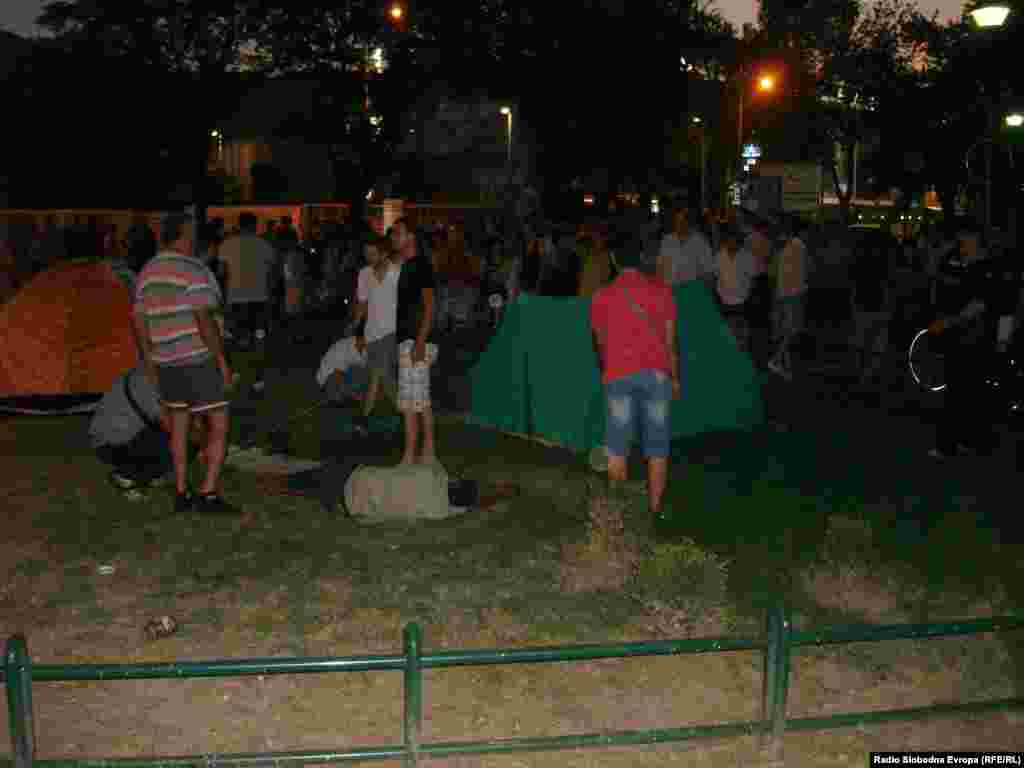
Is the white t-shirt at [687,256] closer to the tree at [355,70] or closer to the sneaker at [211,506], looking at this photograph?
the sneaker at [211,506]

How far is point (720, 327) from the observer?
10117 millimetres

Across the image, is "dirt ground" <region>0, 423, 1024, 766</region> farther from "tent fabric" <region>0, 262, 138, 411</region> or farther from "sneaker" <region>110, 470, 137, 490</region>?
"tent fabric" <region>0, 262, 138, 411</region>

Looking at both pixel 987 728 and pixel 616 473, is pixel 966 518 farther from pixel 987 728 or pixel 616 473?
pixel 987 728

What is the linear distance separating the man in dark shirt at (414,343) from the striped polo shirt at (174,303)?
150 centimetres

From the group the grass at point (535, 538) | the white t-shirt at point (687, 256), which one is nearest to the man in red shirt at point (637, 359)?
the grass at point (535, 538)

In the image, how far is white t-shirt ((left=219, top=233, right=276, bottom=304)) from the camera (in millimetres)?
14039

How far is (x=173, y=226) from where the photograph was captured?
7164mm

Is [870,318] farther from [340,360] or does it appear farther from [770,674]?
[770,674]

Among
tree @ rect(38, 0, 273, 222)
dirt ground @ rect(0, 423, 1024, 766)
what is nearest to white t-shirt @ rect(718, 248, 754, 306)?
dirt ground @ rect(0, 423, 1024, 766)

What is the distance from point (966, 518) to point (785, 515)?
1150 millimetres

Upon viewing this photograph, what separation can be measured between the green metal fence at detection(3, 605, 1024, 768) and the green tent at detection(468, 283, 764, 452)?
5.15 meters

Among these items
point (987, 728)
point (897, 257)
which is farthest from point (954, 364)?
point (897, 257)

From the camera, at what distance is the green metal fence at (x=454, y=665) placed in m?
3.85

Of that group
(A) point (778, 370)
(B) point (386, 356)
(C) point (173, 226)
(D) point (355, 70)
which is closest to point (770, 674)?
(C) point (173, 226)
